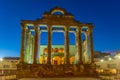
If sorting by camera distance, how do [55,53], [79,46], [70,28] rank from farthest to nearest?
[55,53] → [70,28] → [79,46]

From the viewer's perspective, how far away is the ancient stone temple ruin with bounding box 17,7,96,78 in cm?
4644

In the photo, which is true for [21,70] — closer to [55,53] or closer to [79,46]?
[79,46]

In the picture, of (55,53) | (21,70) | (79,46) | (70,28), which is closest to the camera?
(21,70)

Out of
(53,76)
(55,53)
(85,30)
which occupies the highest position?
(85,30)

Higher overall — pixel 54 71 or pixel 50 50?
pixel 50 50

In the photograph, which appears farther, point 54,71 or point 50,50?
point 50,50

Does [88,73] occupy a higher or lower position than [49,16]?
lower

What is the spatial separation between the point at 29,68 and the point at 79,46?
13024mm

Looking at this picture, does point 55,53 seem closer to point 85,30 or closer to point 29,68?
point 85,30

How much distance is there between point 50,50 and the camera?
49250mm

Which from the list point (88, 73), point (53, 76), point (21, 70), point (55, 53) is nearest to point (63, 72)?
point (53, 76)

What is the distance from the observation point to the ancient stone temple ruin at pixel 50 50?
46438 millimetres

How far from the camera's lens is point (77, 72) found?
47188 millimetres

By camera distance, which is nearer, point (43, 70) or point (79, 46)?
point (43, 70)
